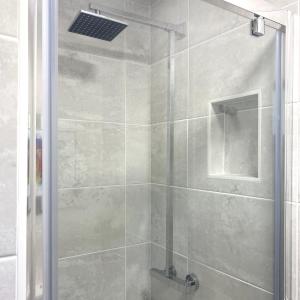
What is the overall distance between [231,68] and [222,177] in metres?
0.37

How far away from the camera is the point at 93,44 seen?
3.01 feet

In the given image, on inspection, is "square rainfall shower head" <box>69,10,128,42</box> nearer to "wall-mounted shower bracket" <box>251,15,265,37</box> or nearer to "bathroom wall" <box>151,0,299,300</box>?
"bathroom wall" <box>151,0,299,300</box>

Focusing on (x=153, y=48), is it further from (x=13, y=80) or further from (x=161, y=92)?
(x=13, y=80)

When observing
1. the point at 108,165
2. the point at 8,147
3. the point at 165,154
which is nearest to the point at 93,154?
the point at 108,165

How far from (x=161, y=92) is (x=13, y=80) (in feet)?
1.96

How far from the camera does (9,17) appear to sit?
1.78 feet

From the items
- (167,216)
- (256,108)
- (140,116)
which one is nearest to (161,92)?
(140,116)

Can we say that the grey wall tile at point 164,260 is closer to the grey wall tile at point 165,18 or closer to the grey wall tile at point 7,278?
the grey wall tile at point 7,278

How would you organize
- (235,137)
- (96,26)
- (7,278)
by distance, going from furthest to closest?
(235,137)
(96,26)
(7,278)

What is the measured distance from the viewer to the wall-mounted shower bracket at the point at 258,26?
886mm

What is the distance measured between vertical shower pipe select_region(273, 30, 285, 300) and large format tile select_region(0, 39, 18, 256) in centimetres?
77

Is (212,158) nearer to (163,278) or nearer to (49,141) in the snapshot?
(163,278)

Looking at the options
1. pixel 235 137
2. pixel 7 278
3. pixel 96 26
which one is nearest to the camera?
pixel 7 278

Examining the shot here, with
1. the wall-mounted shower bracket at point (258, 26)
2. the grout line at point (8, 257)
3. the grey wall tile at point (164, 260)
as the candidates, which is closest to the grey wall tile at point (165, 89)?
the wall-mounted shower bracket at point (258, 26)
